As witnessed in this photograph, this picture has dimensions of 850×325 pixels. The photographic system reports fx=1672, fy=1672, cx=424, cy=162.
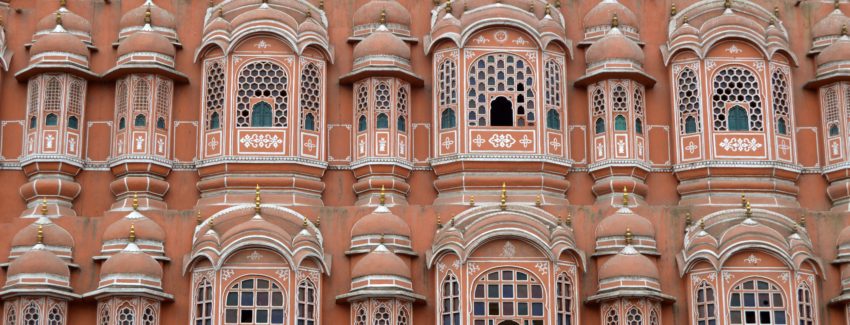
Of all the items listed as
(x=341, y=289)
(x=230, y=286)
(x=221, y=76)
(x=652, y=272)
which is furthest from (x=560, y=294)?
(x=221, y=76)

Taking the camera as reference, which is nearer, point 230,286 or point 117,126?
point 230,286

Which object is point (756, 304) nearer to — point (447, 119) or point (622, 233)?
point (622, 233)

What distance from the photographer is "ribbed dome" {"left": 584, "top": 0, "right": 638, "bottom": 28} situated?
3709 centimetres

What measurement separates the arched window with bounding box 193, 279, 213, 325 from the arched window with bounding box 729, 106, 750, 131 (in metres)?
11.7

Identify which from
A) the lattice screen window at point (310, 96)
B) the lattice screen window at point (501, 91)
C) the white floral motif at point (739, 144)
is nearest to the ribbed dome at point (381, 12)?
the lattice screen window at point (310, 96)

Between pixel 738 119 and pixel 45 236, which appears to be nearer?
pixel 45 236

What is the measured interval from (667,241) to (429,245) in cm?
491

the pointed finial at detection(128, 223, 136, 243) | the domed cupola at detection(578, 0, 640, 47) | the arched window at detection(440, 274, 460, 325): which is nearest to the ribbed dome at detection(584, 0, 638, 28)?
the domed cupola at detection(578, 0, 640, 47)

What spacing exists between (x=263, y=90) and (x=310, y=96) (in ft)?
3.37

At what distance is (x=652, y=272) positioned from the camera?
3316 cm

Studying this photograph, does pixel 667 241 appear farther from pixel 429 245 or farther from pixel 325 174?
pixel 325 174

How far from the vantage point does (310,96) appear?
35844 millimetres

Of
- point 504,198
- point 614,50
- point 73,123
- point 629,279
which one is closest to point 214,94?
point 73,123

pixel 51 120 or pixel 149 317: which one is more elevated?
pixel 51 120
